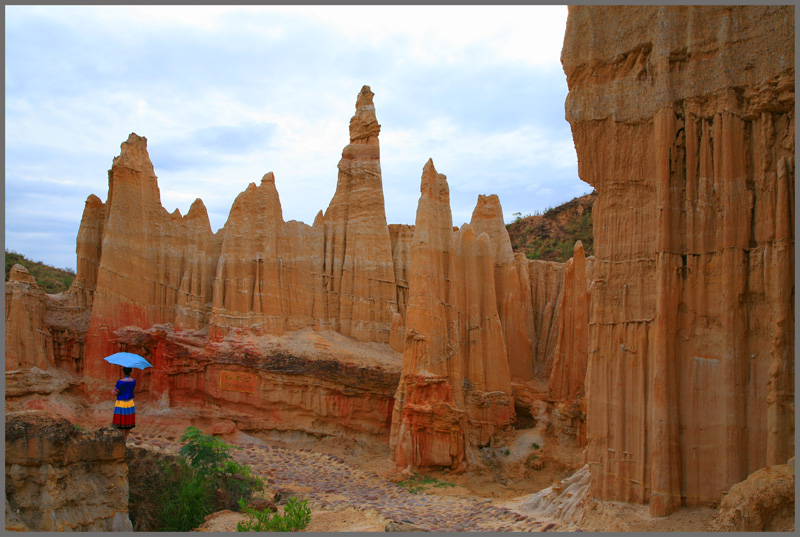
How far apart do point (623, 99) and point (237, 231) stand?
18088mm

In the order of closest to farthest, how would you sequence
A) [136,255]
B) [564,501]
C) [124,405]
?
[564,501]
[124,405]
[136,255]

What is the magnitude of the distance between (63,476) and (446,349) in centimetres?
1380

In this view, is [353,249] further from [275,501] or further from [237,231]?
[275,501]

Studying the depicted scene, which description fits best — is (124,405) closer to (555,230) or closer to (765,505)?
(765,505)

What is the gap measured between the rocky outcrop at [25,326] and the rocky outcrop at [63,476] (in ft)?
49.0

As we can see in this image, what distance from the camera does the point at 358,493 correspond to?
18.0 metres

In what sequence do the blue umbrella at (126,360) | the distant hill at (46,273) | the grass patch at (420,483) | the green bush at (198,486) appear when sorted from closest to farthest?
the green bush at (198,486)
the blue umbrella at (126,360)
the grass patch at (420,483)
the distant hill at (46,273)

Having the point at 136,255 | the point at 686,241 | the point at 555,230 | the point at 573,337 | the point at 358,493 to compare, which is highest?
the point at 555,230

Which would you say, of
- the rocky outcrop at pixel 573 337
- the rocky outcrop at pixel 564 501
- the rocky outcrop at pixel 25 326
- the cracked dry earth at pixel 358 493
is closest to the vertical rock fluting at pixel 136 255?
the rocky outcrop at pixel 25 326

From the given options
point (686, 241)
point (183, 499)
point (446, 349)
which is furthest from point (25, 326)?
point (686, 241)

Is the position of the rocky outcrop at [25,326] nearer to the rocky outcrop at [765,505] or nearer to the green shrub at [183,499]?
the green shrub at [183,499]

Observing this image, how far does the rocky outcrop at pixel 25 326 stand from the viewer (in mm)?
22328

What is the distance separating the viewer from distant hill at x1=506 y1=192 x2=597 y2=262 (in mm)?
44344

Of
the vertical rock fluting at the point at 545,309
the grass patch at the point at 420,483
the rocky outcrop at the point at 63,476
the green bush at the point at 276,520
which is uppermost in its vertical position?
the vertical rock fluting at the point at 545,309
